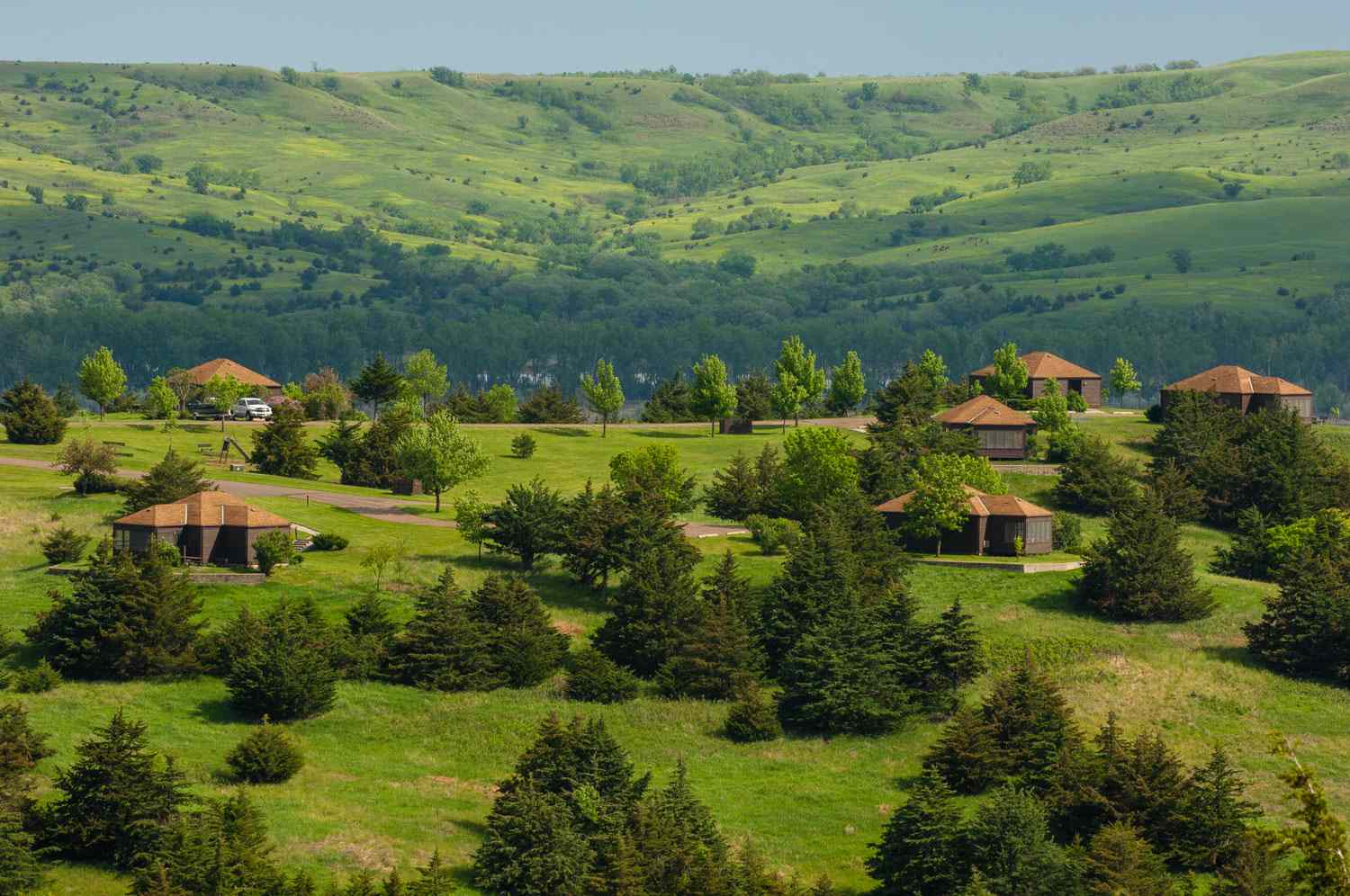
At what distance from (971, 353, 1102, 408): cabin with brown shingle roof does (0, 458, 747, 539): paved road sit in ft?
185

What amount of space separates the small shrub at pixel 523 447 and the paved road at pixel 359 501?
58.6ft

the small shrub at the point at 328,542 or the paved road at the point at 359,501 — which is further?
the paved road at the point at 359,501

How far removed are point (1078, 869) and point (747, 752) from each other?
818 inches

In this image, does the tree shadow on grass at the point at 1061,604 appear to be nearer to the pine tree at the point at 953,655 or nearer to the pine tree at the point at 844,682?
the pine tree at the point at 953,655

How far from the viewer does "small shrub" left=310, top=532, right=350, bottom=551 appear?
335ft

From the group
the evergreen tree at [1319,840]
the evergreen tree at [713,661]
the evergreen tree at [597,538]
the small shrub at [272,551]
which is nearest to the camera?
the evergreen tree at [1319,840]

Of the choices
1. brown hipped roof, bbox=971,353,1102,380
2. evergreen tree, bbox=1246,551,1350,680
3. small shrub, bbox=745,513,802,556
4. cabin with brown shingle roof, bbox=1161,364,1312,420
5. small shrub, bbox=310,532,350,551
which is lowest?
evergreen tree, bbox=1246,551,1350,680

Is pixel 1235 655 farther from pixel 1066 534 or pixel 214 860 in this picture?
pixel 214 860

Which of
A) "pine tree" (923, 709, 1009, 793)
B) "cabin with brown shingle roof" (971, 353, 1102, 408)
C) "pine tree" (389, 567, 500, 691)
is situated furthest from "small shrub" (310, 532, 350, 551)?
"cabin with brown shingle roof" (971, 353, 1102, 408)

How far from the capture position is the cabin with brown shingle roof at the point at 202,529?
9725cm

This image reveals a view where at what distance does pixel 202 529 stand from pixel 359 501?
22183 millimetres

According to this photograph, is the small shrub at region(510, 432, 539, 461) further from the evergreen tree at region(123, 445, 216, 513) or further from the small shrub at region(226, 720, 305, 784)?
the small shrub at region(226, 720, 305, 784)

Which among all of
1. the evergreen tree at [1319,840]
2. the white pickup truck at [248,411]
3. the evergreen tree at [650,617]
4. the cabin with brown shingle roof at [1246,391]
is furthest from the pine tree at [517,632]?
the cabin with brown shingle roof at [1246,391]

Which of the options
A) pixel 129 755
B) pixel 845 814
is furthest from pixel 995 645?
pixel 129 755
